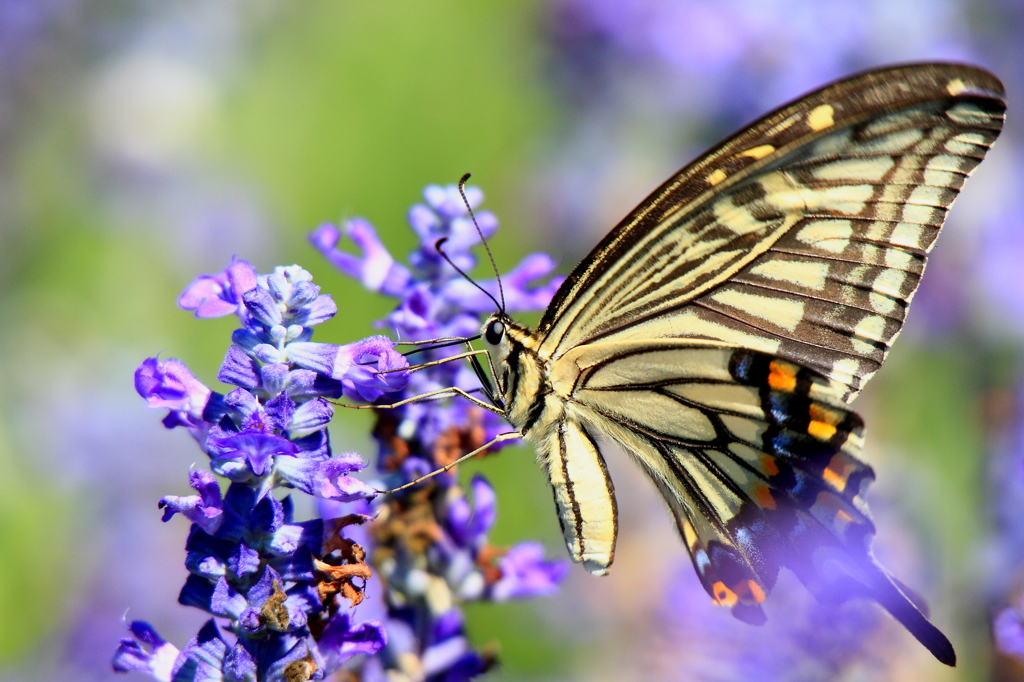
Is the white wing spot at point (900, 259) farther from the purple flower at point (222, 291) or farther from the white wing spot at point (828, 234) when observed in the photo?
the purple flower at point (222, 291)

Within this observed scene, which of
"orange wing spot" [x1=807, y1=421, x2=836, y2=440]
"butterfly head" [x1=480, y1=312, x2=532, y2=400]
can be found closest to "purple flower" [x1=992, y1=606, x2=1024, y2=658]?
"orange wing spot" [x1=807, y1=421, x2=836, y2=440]

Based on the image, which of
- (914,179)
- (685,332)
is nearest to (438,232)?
(685,332)

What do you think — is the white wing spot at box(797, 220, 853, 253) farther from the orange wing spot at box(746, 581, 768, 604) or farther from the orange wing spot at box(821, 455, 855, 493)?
the orange wing spot at box(746, 581, 768, 604)

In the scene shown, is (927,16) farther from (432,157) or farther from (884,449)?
(432,157)

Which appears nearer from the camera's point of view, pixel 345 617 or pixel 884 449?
pixel 345 617

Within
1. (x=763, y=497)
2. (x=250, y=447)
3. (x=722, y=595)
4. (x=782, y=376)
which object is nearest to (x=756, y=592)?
(x=722, y=595)

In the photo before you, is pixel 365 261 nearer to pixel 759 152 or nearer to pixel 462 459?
pixel 462 459
